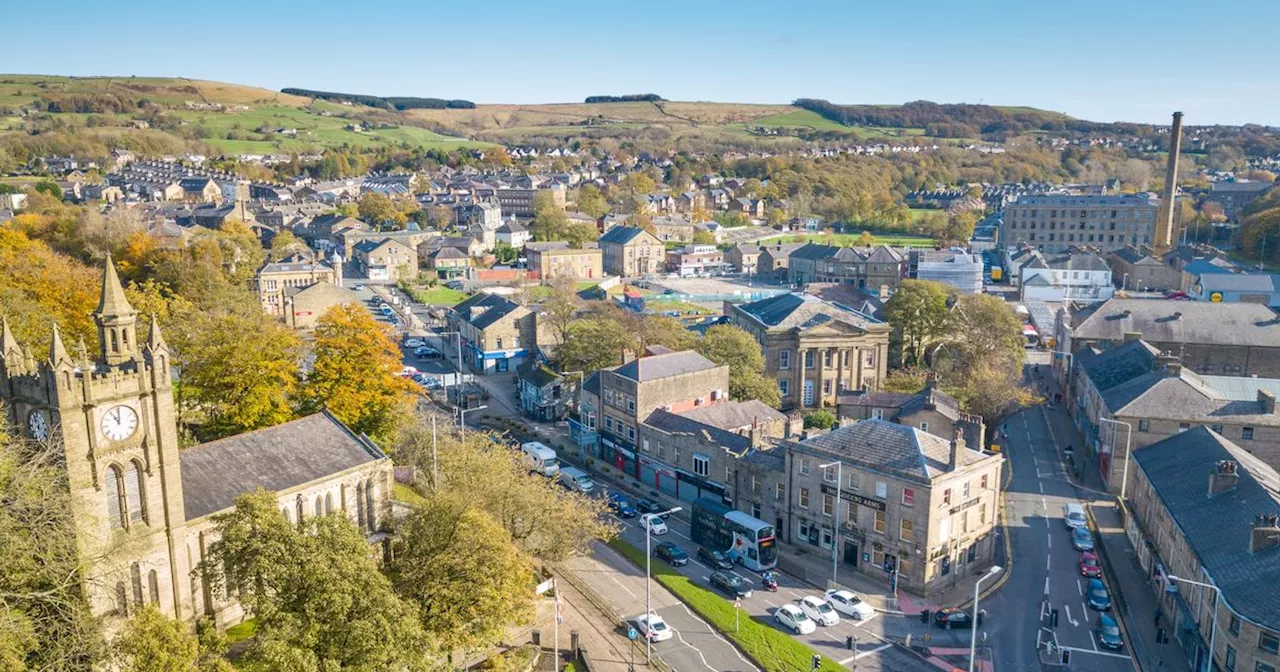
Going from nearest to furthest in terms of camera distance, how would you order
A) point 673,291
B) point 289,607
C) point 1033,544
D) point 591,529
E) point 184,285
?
point 289,607 < point 591,529 < point 1033,544 < point 184,285 < point 673,291

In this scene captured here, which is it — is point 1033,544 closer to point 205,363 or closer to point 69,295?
point 205,363

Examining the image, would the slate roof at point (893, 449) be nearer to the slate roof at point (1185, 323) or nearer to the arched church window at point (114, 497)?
the arched church window at point (114, 497)

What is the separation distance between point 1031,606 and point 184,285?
240 ft

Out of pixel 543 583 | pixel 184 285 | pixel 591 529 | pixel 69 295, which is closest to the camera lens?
pixel 543 583

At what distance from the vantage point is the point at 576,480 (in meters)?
55.8

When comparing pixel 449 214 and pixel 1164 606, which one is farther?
pixel 449 214

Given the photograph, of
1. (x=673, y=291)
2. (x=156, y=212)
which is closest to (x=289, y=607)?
(x=673, y=291)

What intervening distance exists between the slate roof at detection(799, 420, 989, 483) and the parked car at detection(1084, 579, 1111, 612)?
25.5 feet

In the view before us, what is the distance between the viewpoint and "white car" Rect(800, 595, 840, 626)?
39.5m

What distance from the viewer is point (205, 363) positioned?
49.0m

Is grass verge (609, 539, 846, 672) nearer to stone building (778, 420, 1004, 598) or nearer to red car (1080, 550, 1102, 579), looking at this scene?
stone building (778, 420, 1004, 598)

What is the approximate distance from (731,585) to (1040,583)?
52.9 feet

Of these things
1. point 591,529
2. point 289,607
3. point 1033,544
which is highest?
point 289,607

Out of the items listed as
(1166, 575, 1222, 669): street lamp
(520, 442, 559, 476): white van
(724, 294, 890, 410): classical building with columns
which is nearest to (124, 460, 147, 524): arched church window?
(520, 442, 559, 476): white van
